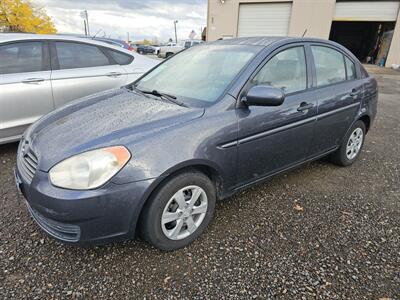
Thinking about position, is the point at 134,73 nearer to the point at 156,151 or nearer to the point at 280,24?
the point at 156,151

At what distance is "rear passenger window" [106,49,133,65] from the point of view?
445 centimetres

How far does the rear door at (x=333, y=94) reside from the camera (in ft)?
9.87

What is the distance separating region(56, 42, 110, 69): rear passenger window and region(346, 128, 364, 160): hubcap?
11.8ft

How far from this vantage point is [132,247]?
7.38 ft

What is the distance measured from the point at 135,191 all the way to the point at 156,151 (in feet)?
0.95

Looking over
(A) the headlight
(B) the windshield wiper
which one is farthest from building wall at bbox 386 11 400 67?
(A) the headlight

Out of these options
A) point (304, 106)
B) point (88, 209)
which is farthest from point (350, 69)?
point (88, 209)

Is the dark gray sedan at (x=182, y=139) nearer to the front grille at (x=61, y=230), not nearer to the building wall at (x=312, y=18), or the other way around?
the front grille at (x=61, y=230)

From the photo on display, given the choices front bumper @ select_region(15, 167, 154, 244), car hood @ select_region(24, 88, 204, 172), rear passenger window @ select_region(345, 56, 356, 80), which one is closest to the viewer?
front bumper @ select_region(15, 167, 154, 244)

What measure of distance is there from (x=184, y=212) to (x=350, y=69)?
9.01ft

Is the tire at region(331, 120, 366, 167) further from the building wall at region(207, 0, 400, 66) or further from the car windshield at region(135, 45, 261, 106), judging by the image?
the building wall at region(207, 0, 400, 66)

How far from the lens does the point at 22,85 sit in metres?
3.54

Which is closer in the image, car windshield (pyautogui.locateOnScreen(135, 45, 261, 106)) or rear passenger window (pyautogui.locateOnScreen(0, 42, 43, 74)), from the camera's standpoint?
car windshield (pyautogui.locateOnScreen(135, 45, 261, 106))

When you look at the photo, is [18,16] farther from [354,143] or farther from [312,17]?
[312,17]
